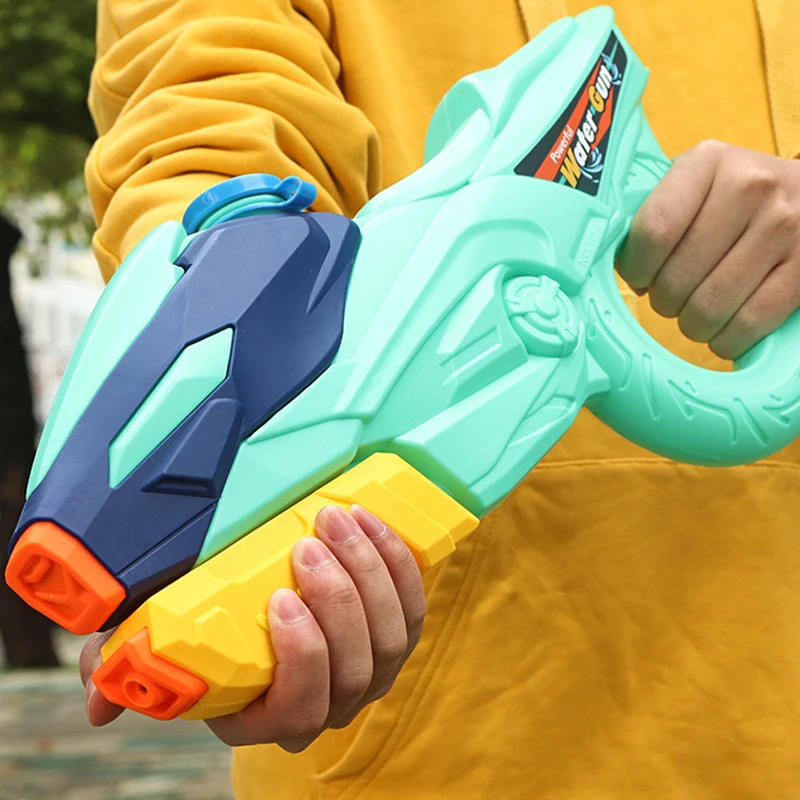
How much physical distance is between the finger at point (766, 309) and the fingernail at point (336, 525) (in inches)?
17.1

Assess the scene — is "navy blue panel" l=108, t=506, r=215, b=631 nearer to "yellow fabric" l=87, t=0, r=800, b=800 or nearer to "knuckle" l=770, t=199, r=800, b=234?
"yellow fabric" l=87, t=0, r=800, b=800

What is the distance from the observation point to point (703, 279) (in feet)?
2.95

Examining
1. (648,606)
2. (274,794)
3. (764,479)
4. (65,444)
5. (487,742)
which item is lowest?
(274,794)

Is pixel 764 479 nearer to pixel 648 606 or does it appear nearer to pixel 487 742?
pixel 648 606

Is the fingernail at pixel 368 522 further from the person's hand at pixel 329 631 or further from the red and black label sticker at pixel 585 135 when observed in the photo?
the red and black label sticker at pixel 585 135

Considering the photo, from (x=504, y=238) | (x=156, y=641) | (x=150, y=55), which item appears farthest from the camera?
(x=150, y=55)

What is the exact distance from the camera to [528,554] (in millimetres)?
988

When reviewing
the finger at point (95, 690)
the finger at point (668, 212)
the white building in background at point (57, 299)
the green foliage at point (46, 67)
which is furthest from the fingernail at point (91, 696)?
the white building in background at point (57, 299)

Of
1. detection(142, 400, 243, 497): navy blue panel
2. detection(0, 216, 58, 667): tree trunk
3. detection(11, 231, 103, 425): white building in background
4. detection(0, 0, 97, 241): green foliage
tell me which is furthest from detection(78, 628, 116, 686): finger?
detection(11, 231, 103, 425): white building in background

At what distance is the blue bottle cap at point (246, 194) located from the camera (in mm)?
761

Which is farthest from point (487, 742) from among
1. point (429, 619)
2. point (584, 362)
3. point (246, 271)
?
point (246, 271)

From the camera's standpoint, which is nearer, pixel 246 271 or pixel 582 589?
pixel 246 271

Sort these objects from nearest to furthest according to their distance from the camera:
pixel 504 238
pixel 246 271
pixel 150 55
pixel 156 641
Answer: pixel 156 641
pixel 246 271
pixel 504 238
pixel 150 55

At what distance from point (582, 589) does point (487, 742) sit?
17 cm
